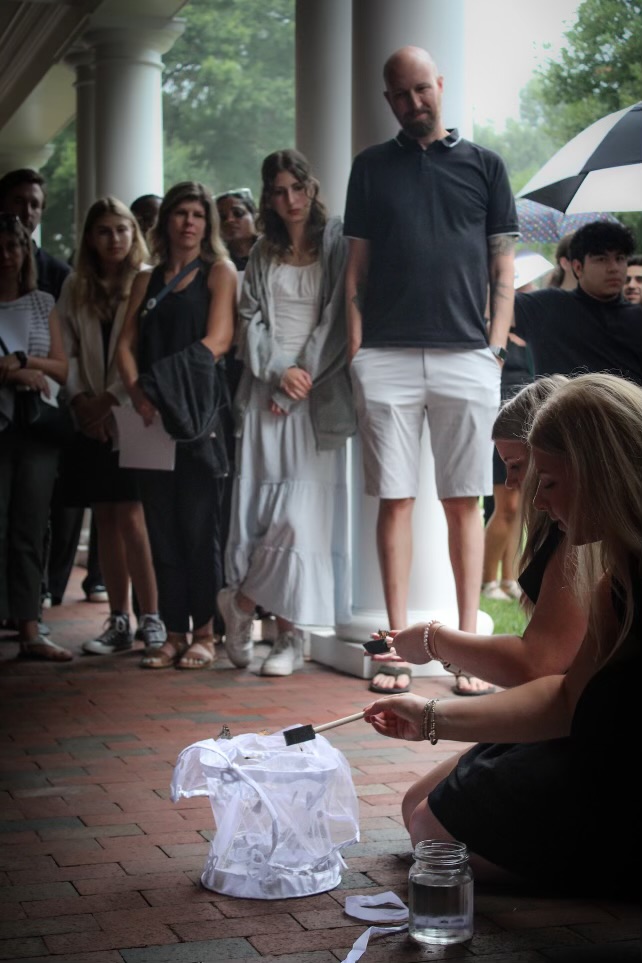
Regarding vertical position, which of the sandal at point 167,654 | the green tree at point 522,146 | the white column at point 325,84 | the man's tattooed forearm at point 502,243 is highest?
the green tree at point 522,146

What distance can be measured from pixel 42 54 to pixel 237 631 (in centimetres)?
733

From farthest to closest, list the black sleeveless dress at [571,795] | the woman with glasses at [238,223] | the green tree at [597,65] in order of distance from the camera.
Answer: the green tree at [597,65], the woman with glasses at [238,223], the black sleeveless dress at [571,795]

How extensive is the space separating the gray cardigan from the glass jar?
2970 mm

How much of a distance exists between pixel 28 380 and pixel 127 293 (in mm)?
569

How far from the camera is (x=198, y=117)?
2966 centimetres

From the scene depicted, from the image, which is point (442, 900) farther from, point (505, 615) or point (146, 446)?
point (505, 615)

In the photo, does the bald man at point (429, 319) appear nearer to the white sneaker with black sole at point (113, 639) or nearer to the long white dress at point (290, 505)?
the long white dress at point (290, 505)

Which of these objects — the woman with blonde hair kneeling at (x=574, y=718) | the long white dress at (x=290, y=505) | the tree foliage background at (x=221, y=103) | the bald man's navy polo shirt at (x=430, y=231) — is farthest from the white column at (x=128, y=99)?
→ the tree foliage background at (x=221, y=103)

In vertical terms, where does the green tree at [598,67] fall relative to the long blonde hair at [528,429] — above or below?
above

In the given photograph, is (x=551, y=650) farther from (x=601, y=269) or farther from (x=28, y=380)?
(x=28, y=380)

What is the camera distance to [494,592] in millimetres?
7695

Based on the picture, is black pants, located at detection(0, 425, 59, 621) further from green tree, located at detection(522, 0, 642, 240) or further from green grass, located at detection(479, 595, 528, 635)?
green tree, located at detection(522, 0, 642, 240)

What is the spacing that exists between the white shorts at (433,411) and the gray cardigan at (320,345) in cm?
31

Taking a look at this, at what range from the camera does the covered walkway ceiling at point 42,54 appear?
9.36 m
